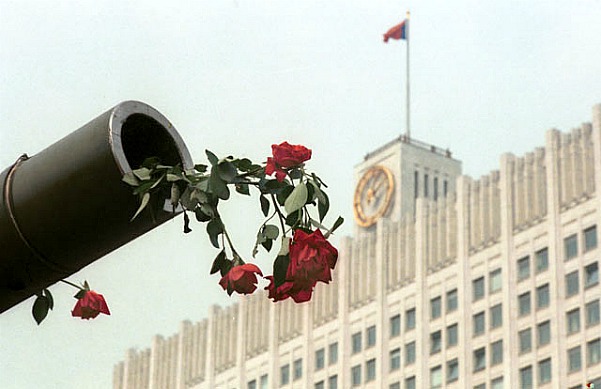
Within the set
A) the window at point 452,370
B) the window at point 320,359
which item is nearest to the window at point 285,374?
the window at point 320,359

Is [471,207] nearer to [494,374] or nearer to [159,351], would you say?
[494,374]

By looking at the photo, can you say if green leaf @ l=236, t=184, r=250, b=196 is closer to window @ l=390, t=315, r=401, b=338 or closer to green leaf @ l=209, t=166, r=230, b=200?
green leaf @ l=209, t=166, r=230, b=200

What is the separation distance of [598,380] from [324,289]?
30.2 metres

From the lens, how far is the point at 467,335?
102 metres

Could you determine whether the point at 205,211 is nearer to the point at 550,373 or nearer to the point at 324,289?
the point at 550,373

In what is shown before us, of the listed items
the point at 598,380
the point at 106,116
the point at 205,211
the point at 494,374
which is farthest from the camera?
the point at 494,374

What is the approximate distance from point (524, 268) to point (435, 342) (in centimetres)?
865

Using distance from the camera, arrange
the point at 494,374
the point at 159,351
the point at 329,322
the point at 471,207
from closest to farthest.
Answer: the point at 494,374 < the point at 471,207 < the point at 329,322 < the point at 159,351

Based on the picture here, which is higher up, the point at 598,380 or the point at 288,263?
the point at 598,380

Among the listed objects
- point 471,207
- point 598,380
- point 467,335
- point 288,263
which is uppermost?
point 471,207

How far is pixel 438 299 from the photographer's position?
106 metres

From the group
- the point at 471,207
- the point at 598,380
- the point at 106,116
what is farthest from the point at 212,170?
the point at 471,207

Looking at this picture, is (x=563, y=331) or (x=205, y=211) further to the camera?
(x=563, y=331)

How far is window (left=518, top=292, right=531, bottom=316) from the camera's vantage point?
9819 centimetres
